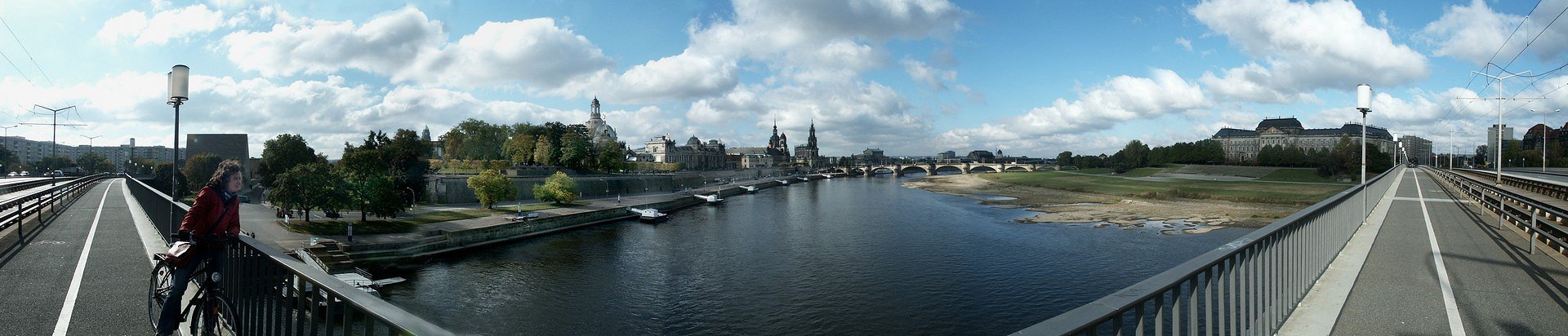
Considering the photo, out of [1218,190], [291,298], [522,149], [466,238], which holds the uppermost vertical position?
[522,149]

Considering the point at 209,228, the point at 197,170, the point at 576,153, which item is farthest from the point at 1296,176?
the point at 197,170

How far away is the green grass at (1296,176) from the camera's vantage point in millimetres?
78881

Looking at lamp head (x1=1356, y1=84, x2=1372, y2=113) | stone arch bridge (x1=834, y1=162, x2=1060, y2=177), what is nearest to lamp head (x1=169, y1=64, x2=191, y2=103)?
lamp head (x1=1356, y1=84, x2=1372, y2=113)

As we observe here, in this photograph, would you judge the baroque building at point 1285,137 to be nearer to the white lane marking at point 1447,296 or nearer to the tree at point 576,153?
the tree at point 576,153

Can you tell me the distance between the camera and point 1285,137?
144 m

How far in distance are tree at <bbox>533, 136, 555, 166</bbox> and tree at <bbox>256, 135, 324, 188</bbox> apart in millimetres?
26376

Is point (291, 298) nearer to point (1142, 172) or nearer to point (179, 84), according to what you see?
point (179, 84)

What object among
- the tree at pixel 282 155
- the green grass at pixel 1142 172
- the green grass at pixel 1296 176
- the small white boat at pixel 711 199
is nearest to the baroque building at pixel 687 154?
the small white boat at pixel 711 199

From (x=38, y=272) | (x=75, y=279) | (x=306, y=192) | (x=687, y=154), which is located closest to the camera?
(x=75, y=279)

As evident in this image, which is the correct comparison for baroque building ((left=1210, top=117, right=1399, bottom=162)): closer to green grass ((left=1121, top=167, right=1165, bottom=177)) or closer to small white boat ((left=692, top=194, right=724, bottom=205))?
green grass ((left=1121, top=167, right=1165, bottom=177))

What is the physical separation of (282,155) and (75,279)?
68584 millimetres

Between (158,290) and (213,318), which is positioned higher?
(158,290)

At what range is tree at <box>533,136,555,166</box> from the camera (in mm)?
88938

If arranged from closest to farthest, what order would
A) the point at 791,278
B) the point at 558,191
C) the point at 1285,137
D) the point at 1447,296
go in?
the point at 1447,296, the point at 791,278, the point at 558,191, the point at 1285,137
